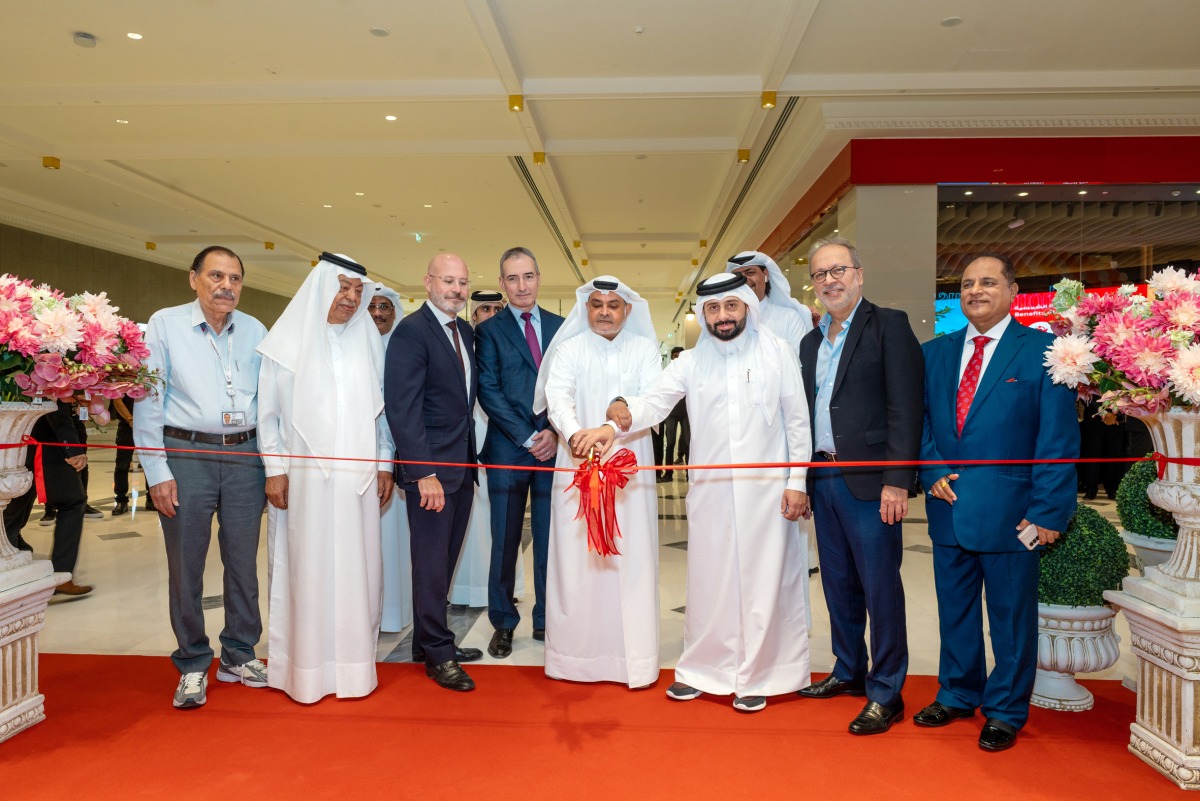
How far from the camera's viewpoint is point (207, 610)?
425 centimetres

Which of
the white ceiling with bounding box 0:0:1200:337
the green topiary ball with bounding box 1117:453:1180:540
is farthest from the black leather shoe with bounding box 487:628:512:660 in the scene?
the white ceiling with bounding box 0:0:1200:337

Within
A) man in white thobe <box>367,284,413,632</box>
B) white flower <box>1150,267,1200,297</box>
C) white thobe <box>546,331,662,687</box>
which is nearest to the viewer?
white flower <box>1150,267,1200,297</box>

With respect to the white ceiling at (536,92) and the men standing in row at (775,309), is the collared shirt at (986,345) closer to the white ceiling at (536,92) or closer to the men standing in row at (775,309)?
the men standing in row at (775,309)

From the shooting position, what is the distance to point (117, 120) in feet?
27.8

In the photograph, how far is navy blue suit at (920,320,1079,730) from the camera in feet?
8.45

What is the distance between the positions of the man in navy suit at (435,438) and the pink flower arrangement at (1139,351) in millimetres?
2246

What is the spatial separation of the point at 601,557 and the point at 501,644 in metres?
0.77

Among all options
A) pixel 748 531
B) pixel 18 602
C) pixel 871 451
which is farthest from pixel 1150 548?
pixel 18 602

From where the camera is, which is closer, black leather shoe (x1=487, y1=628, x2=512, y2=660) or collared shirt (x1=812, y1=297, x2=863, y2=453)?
collared shirt (x1=812, y1=297, x2=863, y2=453)

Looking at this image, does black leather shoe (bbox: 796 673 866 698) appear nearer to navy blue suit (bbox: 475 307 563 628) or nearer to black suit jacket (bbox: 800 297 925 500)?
black suit jacket (bbox: 800 297 925 500)

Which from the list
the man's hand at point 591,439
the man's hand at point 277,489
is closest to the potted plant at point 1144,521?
the man's hand at point 591,439

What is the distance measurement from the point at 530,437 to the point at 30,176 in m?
11.0

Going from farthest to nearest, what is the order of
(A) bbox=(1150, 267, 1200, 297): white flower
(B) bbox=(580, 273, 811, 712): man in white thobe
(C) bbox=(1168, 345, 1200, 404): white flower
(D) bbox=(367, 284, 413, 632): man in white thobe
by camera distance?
(D) bbox=(367, 284, 413, 632): man in white thobe
(B) bbox=(580, 273, 811, 712): man in white thobe
(A) bbox=(1150, 267, 1200, 297): white flower
(C) bbox=(1168, 345, 1200, 404): white flower

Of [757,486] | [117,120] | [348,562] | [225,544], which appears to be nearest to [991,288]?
[757,486]
